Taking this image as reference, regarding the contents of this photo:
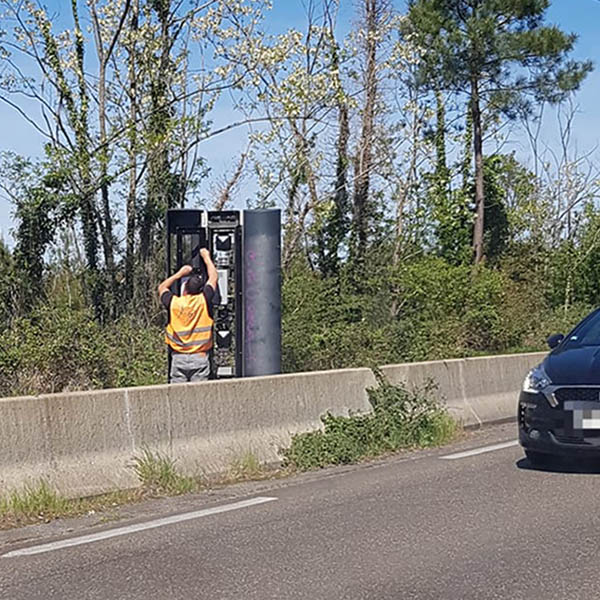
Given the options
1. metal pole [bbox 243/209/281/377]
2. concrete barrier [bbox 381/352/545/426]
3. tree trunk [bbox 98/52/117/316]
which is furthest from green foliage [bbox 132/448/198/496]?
tree trunk [bbox 98/52/117/316]

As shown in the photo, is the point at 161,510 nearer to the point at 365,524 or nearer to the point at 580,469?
the point at 365,524

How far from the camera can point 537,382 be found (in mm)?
9445

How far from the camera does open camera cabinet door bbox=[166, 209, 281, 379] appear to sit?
1240cm

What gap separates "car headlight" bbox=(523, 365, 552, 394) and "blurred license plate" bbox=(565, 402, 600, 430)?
35cm

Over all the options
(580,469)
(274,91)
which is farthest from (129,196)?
(580,469)

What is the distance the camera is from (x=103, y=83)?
2262cm

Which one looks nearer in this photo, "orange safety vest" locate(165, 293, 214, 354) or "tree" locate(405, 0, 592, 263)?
"orange safety vest" locate(165, 293, 214, 354)

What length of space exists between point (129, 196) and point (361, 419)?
520 inches

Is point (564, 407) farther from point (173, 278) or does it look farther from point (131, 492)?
point (173, 278)

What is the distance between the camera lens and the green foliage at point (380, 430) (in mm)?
10094

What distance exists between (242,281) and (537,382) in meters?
4.21

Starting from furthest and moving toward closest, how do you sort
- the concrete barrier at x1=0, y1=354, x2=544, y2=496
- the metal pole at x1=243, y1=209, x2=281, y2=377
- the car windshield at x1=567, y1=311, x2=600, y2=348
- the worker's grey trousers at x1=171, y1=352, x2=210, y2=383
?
1. the metal pole at x1=243, y1=209, x2=281, y2=377
2. the worker's grey trousers at x1=171, y1=352, x2=210, y2=383
3. the car windshield at x1=567, y1=311, x2=600, y2=348
4. the concrete barrier at x1=0, y1=354, x2=544, y2=496

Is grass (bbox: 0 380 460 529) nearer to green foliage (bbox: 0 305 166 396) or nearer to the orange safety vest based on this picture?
the orange safety vest

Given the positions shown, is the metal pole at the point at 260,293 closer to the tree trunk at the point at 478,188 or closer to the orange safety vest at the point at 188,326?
the orange safety vest at the point at 188,326
